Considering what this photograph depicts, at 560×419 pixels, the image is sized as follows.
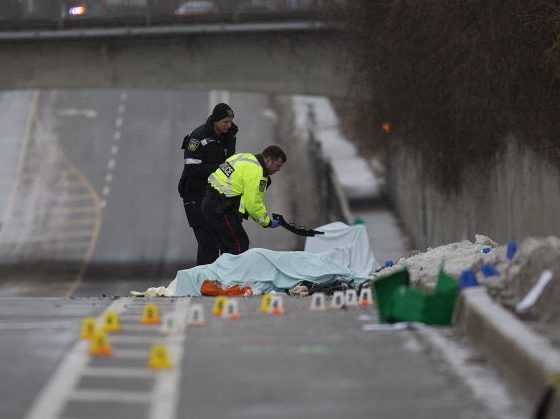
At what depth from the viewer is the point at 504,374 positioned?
9266 mm

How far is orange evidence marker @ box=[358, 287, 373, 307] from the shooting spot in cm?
1379

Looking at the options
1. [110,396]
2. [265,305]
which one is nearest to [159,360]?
[110,396]

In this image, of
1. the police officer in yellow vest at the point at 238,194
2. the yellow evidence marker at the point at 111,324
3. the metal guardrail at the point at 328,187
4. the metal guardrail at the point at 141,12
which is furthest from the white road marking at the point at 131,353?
the metal guardrail at the point at 328,187

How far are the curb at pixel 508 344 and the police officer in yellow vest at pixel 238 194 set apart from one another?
271 inches

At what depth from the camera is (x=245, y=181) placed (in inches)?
725

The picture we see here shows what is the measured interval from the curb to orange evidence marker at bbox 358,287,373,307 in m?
2.22

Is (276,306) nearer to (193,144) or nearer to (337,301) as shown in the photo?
(337,301)

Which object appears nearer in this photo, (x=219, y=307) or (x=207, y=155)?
(x=219, y=307)

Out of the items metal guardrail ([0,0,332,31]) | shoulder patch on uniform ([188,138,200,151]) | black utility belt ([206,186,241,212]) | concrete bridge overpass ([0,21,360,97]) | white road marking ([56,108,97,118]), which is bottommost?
black utility belt ([206,186,241,212])

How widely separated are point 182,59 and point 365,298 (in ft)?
84.2

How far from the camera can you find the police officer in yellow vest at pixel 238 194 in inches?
721

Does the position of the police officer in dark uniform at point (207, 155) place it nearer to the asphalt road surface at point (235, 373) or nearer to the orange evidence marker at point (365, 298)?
the orange evidence marker at point (365, 298)

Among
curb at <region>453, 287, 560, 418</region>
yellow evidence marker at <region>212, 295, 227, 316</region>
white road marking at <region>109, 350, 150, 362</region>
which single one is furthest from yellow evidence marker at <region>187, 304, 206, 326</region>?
curb at <region>453, 287, 560, 418</region>

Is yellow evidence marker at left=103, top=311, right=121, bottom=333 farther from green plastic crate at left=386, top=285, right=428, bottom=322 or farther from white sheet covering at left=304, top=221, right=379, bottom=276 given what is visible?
white sheet covering at left=304, top=221, right=379, bottom=276
